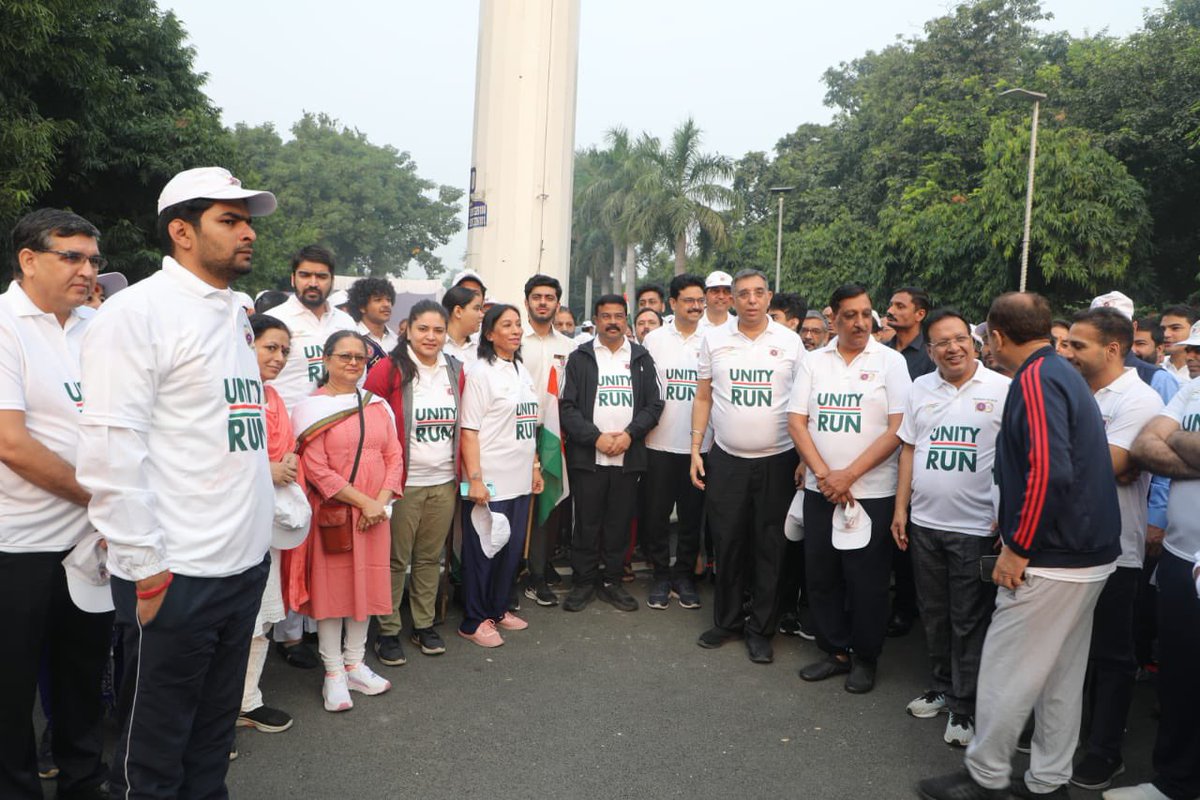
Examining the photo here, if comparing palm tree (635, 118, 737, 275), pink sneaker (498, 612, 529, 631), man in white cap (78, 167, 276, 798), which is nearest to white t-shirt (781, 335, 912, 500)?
pink sneaker (498, 612, 529, 631)

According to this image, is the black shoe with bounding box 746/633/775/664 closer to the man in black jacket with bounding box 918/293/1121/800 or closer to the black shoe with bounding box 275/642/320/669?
the man in black jacket with bounding box 918/293/1121/800

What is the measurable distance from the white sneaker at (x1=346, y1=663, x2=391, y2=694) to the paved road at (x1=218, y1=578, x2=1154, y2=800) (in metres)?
0.05

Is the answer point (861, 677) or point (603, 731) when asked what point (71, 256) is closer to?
point (603, 731)

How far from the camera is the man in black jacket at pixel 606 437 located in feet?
19.1

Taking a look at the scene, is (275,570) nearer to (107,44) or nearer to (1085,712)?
(1085,712)

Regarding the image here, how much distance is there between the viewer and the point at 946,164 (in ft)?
92.4

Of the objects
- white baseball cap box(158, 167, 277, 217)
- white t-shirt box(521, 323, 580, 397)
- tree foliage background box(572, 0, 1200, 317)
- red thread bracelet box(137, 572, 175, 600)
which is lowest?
red thread bracelet box(137, 572, 175, 600)

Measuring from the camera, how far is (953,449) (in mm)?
4105

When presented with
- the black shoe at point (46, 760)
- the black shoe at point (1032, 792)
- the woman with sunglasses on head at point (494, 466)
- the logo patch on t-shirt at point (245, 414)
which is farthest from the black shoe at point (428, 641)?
the black shoe at point (1032, 792)

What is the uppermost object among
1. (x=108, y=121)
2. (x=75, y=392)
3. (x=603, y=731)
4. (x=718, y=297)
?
(x=108, y=121)

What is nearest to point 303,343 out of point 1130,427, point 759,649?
point 759,649

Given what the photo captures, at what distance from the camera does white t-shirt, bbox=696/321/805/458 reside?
5.17 meters

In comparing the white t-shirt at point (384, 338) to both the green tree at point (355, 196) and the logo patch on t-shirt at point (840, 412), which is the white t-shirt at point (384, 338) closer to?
the logo patch on t-shirt at point (840, 412)

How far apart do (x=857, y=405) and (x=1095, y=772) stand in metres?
1.99
